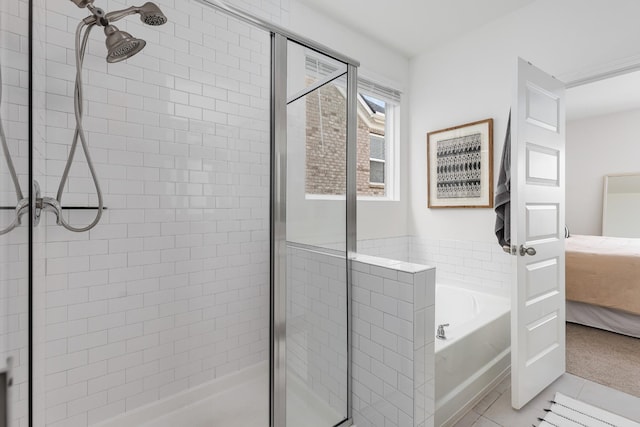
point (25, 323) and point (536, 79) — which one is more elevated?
point (536, 79)

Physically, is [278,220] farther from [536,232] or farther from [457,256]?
[457,256]

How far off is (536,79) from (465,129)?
880 mm

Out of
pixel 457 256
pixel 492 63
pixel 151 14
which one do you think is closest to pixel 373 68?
pixel 492 63

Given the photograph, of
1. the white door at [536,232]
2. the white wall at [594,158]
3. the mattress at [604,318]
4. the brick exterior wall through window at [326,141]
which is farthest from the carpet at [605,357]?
the white wall at [594,158]

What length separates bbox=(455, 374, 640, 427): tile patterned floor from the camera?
1.72 meters

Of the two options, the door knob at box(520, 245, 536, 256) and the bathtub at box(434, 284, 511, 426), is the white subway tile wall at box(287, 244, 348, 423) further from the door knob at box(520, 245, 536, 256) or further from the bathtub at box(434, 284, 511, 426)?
the door knob at box(520, 245, 536, 256)

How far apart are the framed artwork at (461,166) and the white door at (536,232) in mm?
571

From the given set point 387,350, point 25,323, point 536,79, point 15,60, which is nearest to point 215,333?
point 387,350

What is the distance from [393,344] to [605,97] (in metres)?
5.04

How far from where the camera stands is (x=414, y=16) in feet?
8.37

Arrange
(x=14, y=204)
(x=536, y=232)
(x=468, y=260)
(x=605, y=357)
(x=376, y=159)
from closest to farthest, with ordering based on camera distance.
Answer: (x=14, y=204), (x=536, y=232), (x=605, y=357), (x=468, y=260), (x=376, y=159)

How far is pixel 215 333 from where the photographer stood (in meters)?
1.83

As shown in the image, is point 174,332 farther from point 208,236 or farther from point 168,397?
point 208,236

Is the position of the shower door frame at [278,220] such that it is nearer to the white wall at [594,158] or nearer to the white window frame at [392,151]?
the white window frame at [392,151]
